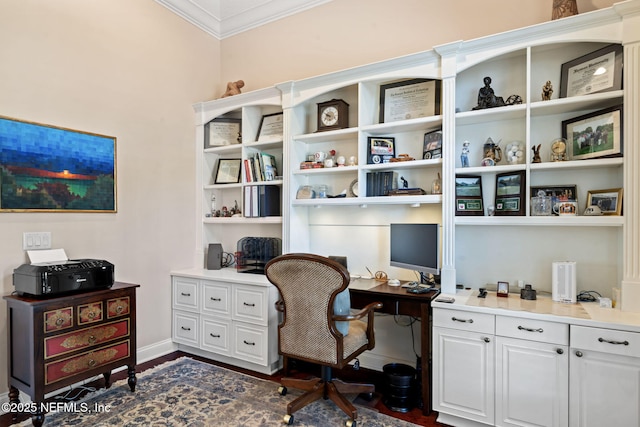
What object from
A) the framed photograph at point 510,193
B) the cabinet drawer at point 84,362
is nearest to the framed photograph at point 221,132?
the cabinet drawer at point 84,362

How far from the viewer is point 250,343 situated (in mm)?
2998

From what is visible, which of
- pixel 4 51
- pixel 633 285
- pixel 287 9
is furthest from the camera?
pixel 287 9

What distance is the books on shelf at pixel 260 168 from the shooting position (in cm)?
343

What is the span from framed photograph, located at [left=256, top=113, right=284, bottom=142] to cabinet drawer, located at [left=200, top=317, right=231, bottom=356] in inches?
68.8

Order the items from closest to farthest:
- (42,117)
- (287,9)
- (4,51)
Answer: (4,51)
(42,117)
(287,9)

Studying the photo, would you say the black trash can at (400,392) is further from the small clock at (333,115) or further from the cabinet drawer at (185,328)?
the small clock at (333,115)

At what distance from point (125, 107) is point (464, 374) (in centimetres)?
337

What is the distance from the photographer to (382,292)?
251 cm

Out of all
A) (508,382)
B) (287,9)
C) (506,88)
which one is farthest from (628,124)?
(287,9)

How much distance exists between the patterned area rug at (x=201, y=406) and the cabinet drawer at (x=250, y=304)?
47 centimetres

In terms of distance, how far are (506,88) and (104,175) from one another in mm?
3214

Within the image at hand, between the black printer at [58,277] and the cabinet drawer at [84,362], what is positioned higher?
the black printer at [58,277]

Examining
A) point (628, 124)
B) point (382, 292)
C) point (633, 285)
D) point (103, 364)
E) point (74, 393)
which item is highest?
point (628, 124)

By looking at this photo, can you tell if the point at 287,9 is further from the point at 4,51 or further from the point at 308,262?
the point at 308,262
